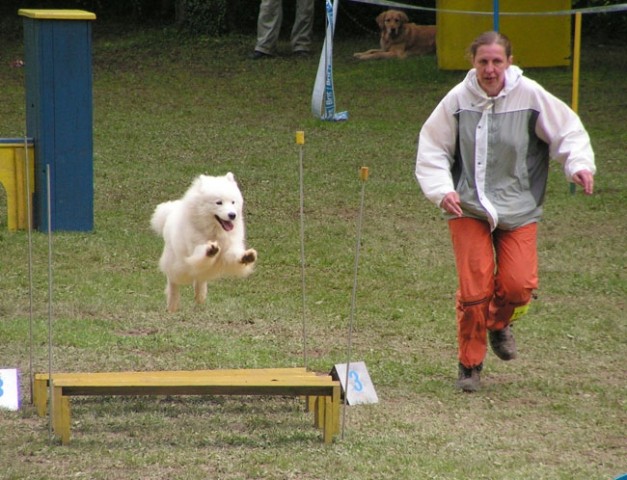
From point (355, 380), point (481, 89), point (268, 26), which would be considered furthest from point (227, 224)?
point (268, 26)

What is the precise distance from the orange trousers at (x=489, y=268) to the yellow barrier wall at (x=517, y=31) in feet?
38.3

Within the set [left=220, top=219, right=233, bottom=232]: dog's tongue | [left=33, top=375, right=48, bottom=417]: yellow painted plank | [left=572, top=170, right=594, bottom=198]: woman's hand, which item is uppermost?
[left=572, top=170, right=594, bottom=198]: woman's hand

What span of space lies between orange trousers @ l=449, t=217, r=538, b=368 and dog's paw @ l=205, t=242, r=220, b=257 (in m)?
1.23

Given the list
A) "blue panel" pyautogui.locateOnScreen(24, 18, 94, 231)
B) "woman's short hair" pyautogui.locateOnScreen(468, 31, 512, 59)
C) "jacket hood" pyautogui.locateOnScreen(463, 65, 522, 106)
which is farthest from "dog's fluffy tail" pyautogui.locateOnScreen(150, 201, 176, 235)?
"blue panel" pyautogui.locateOnScreen(24, 18, 94, 231)

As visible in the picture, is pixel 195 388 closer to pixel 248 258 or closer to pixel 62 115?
pixel 248 258

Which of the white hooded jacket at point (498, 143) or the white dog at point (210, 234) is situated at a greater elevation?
the white hooded jacket at point (498, 143)

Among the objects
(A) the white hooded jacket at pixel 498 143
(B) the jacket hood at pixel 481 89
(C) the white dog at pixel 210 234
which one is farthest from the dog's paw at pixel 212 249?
(B) the jacket hood at pixel 481 89

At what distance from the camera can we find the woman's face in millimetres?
5906

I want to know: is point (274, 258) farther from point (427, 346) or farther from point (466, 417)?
point (466, 417)

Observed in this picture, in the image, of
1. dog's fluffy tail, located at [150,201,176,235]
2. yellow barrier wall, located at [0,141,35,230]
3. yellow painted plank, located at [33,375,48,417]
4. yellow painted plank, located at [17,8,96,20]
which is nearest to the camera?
yellow painted plank, located at [33,375,48,417]

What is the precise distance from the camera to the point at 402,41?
19438mm

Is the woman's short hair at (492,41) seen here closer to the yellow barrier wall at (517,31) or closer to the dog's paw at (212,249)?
the dog's paw at (212,249)

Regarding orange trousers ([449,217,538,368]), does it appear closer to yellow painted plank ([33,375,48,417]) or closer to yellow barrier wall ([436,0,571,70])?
yellow painted plank ([33,375,48,417])

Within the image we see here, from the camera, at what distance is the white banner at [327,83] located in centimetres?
1439
